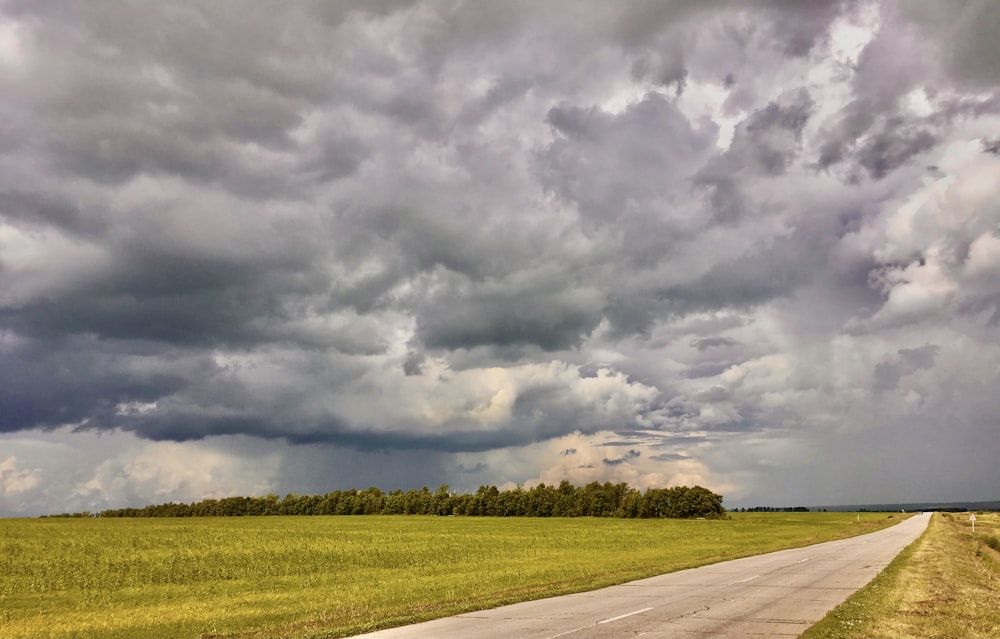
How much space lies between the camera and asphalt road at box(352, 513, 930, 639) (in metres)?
17.8

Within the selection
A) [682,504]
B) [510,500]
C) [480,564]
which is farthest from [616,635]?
[510,500]

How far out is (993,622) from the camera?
19.8 meters

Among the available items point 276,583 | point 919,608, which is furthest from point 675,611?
point 276,583

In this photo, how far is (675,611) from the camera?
69.0 feet

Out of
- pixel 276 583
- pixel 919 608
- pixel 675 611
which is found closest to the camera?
pixel 675 611

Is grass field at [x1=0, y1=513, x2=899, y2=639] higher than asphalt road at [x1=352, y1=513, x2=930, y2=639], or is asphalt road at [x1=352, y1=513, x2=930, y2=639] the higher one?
asphalt road at [x1=352, y1=513, x2=930, y2=639]

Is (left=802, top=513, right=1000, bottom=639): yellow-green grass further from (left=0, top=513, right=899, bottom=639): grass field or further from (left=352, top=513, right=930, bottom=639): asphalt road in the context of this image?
(left=0, top=513, right=899, bottom=639): grass field

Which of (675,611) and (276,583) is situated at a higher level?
(675,611)

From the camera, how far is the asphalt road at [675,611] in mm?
17828

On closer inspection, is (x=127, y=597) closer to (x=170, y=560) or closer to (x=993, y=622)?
(x=170, y=560)

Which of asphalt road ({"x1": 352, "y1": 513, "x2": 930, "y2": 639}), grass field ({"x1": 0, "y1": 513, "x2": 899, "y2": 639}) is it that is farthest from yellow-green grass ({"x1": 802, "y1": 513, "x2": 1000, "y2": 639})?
grass field ({"x1": 0, "y1": 513, "x2": 899, "y2": 639})

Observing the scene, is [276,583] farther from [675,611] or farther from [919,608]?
[919,608]

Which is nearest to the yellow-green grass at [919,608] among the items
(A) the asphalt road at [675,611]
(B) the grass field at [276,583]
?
(A) the asphalt road at [675,611]

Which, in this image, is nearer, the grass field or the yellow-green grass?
the yellow-green grass
